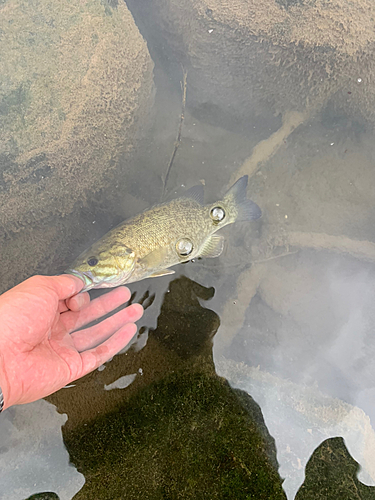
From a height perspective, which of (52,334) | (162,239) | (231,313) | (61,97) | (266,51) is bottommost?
(231,313)

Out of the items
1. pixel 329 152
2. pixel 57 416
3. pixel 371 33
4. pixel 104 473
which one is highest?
pixel 371 33

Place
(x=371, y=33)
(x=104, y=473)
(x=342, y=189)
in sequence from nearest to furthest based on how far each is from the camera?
(x=104, y=473) < (x=371, y=33) < (x=342, y=189)

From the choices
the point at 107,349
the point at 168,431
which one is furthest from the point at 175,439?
the point at 107,349

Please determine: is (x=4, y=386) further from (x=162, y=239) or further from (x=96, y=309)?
(x=162, y=239)

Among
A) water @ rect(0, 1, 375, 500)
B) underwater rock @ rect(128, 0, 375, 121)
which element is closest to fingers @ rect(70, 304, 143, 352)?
water @ rect(0, 1, 375, 500)

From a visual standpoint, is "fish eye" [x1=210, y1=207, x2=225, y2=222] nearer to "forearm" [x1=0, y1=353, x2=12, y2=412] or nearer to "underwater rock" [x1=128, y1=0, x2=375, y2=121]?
"underwater rock" [x1=128, y1=0, x2=375, y2=121]

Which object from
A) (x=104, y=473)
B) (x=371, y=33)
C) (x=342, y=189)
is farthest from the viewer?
(x=342, y=189)

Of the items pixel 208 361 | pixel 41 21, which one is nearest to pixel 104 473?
pixel 208 361

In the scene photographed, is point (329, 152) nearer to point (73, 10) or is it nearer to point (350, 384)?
point (350, 384)
